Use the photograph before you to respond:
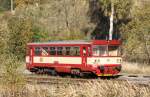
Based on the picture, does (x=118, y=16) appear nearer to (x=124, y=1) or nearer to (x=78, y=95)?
(x=124, y=1)

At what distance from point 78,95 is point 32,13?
44088 millimetres

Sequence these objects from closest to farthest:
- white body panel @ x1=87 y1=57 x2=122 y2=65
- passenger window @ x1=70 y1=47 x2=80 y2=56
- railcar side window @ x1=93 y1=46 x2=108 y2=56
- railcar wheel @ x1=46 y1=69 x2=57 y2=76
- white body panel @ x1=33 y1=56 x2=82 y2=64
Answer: white body panel @ x1=87 y1=57 x2=122 y2=65, railcar side window @ x1=93 y1=46 x2=108 y2=56, passenger window @ x1=70 y1=47 x2=80 y2=56, white body panel @ x1=33 y1=56 x2=82 y2=64, railcar wheel @ x1=46 y1=69 x2=57 y2=76

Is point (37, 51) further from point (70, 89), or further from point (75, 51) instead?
point (70, 89)

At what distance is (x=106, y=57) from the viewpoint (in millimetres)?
31500

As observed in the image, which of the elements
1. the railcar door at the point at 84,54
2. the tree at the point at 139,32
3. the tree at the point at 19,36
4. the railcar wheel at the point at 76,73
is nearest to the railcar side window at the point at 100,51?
the railcar door at the point at 84,54

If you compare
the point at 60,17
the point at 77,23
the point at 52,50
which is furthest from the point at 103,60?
the point at 60,17

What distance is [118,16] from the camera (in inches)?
1975

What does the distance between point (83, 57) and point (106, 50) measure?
1.68 metres

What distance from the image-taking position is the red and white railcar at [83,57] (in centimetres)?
3097

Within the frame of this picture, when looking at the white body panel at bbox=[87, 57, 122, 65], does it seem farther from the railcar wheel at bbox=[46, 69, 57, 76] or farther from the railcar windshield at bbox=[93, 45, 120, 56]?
the railcar wheel at bbox=[46, 69, 57, 76]

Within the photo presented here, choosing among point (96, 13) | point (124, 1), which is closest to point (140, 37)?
point (124, 1)

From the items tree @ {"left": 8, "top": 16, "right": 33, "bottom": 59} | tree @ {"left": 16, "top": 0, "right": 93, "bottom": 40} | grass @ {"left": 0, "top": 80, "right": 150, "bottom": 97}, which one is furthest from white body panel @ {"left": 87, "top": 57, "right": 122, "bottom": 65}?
tree @ {"left": 16, "top": 0, "right": 93, "bottom": 40}

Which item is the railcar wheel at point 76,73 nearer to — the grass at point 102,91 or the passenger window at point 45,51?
the passenger window at point 45,51

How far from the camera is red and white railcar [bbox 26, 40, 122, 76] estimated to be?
1219 inches
